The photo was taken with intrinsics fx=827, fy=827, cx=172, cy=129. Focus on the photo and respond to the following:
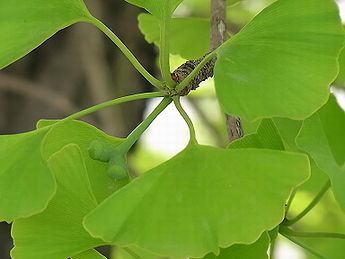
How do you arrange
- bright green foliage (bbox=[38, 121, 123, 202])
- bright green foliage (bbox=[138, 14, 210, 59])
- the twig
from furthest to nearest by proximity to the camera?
1. the twig
2. bright green foliage (bbox=[138, 14, 210, 59])
3. bright green foliage (bbox=[38, 121, 123, 202])

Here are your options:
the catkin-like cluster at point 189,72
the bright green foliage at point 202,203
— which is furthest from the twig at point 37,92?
the bright green foliage at point 202,203

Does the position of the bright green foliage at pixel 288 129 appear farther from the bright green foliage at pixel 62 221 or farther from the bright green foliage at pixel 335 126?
the bright green foliage at pixel 62 221

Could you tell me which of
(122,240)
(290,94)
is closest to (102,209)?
(122,240)

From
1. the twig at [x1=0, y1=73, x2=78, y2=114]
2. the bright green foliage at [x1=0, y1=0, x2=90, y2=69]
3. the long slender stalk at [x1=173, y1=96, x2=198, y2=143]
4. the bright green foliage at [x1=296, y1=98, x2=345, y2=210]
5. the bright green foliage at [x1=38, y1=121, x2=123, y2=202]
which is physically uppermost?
the bright green foliage at [x1=0, y1=0, x2=90, y2=69]

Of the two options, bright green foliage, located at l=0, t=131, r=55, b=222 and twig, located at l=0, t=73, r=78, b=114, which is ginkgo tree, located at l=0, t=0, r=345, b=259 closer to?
bright green foliage, located at l=0, t=131, r=55, b=222

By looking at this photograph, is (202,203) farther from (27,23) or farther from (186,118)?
(27,23)

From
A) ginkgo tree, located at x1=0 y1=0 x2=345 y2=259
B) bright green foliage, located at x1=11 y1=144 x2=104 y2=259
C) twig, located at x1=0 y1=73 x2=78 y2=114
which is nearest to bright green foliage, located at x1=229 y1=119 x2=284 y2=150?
ginkgo tree, located at x1=0 y1=0 x2=345 y2=259
